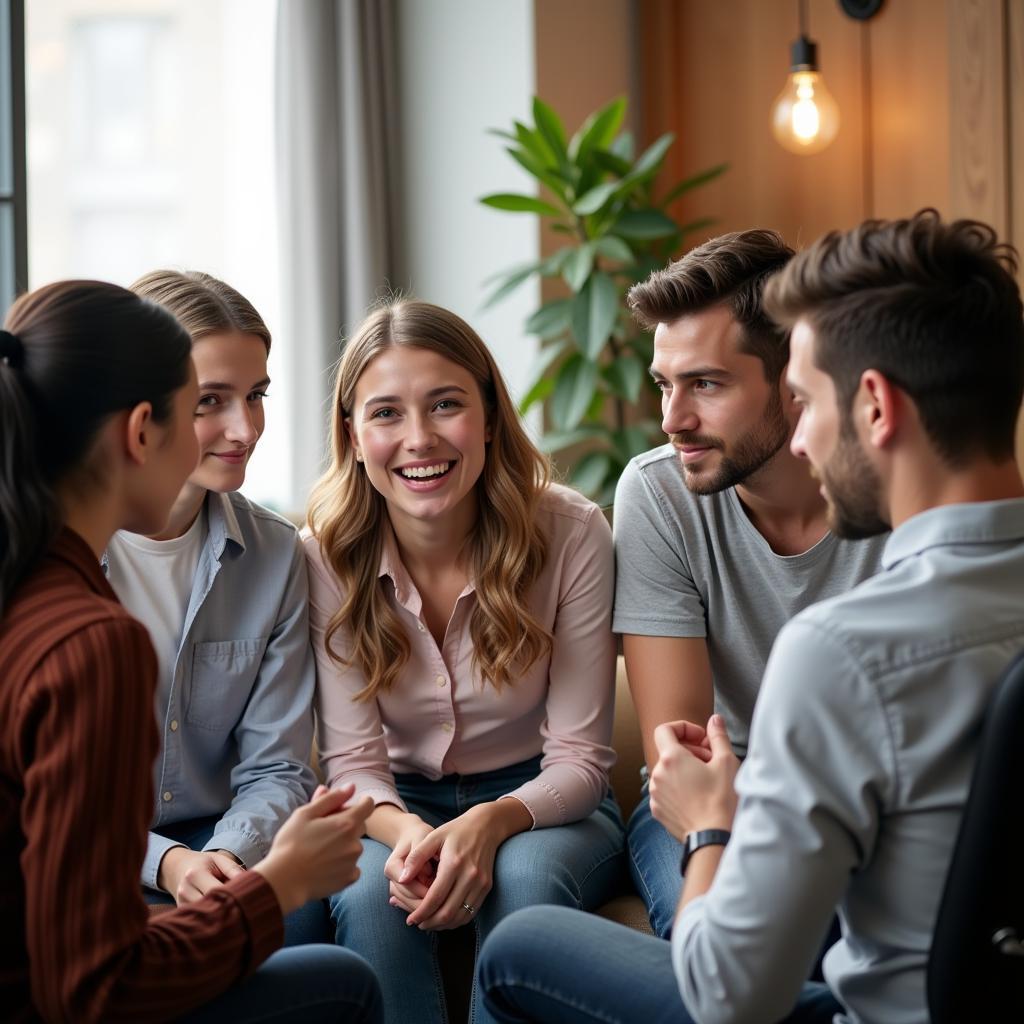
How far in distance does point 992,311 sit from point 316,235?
3311mm

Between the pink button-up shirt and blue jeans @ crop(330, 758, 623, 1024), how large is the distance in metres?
0.12

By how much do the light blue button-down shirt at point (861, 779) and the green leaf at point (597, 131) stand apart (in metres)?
2.94

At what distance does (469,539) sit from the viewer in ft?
6.98

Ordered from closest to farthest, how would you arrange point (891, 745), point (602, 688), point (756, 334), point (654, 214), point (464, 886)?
point (891, 745) < point (464, 886) < point (756, 334) < point (602, 688) < point (654, 214)

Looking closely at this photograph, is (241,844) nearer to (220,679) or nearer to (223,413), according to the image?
(220,679)

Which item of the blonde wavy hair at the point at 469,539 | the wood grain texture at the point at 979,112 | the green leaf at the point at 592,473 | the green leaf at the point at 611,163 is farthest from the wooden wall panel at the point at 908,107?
the blonde wavy hair at the point at 469,539

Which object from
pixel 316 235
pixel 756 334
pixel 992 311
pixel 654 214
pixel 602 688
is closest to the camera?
pixel 992 311

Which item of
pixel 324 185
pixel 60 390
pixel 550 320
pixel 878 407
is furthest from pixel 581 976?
pixel 324 185

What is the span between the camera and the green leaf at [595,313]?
3.76 meters

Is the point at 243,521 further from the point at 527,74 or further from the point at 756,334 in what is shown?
the point at 527,74

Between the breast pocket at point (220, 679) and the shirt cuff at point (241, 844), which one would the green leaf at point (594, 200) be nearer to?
the breast pocket at point (220, 679)

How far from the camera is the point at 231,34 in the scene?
4.37 m

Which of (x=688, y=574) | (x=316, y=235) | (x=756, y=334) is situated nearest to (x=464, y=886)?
(x=688, y=574)

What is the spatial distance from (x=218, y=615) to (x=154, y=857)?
373 mm
